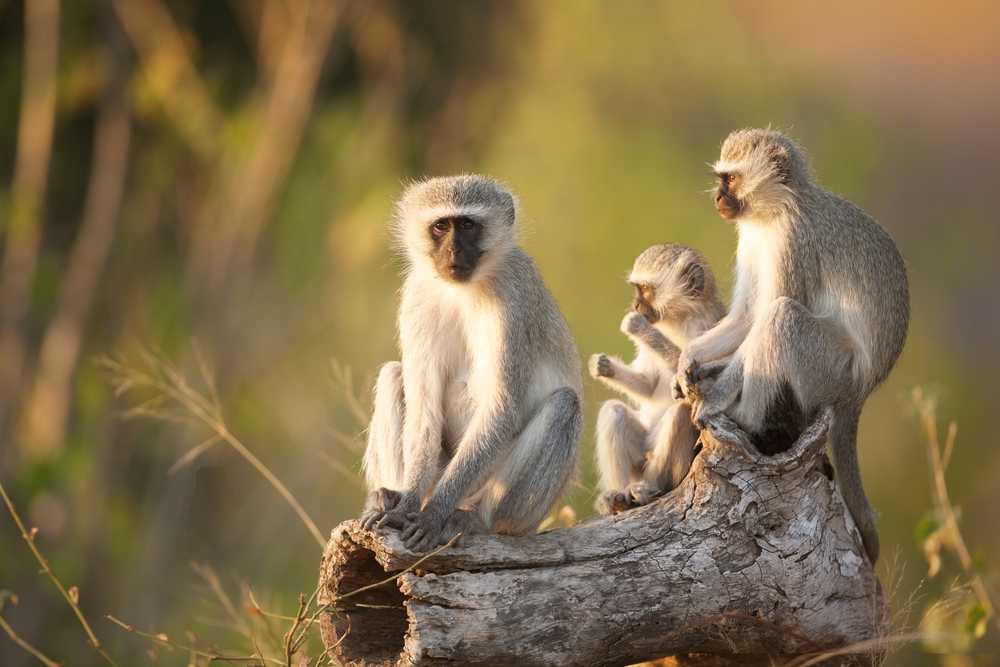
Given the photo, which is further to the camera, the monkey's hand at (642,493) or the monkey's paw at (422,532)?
the monkey's hand at (642,493)

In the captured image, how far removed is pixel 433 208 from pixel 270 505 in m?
7.29

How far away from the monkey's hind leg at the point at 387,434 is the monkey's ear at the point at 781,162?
1.92 m

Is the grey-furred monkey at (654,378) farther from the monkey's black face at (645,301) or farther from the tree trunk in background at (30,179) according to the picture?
the tree trunk in background at (30,179)

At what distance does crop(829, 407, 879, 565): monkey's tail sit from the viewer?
390 cm

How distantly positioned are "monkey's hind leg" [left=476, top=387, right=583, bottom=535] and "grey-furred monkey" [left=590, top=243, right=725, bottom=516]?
14.7 inches

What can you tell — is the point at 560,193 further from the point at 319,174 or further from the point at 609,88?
the point at 319,174

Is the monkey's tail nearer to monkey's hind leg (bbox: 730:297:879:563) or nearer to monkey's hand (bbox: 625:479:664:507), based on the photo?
monkey's hind leg (bbox: 730:297:879:563)

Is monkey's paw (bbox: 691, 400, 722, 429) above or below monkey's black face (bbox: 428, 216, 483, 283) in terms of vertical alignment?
below

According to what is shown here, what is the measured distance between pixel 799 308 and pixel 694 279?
1.98ft

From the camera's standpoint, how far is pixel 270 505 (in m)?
10.5

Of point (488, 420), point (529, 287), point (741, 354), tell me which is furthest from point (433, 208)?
point (741, 354)

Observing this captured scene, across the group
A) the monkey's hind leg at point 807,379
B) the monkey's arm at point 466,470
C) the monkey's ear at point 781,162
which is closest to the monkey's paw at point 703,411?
the monkey's hind leg at point 807,379

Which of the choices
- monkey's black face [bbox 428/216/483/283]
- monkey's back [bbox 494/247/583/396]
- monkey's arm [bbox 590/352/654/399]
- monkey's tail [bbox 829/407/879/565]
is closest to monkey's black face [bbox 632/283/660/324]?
monkey's arm [bbox 590/352/654/399]

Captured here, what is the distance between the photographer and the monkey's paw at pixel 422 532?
332 centimetres
